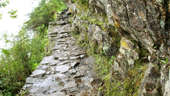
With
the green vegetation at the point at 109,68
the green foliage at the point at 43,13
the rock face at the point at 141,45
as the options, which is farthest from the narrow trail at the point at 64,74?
the green foliage at the point at 43,13

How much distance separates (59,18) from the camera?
1148cm

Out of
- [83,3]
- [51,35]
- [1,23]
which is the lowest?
[51,35]

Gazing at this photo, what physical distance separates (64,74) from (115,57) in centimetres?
200

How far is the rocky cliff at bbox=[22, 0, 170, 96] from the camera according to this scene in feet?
7.96

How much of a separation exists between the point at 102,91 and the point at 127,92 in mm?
841

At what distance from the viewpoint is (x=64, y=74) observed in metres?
5.29

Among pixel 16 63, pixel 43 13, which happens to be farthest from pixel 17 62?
pixel 43 13

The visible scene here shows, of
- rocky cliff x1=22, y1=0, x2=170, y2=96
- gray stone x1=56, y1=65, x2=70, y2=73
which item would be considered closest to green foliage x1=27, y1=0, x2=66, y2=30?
rocky cliff x1=22, y1=0, x2=170, y2=96

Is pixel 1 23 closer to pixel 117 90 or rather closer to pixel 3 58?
pixel 3 58

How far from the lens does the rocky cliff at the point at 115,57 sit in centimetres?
243

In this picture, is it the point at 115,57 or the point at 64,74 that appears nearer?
the point at 115,57

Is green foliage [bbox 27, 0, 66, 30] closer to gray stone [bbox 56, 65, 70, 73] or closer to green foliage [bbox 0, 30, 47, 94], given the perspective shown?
green foliage [bbox 0, 30, 47, 94]

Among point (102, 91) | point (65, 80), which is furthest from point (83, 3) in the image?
point (102, 91)

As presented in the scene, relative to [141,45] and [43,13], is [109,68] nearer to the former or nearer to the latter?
[141,45]
